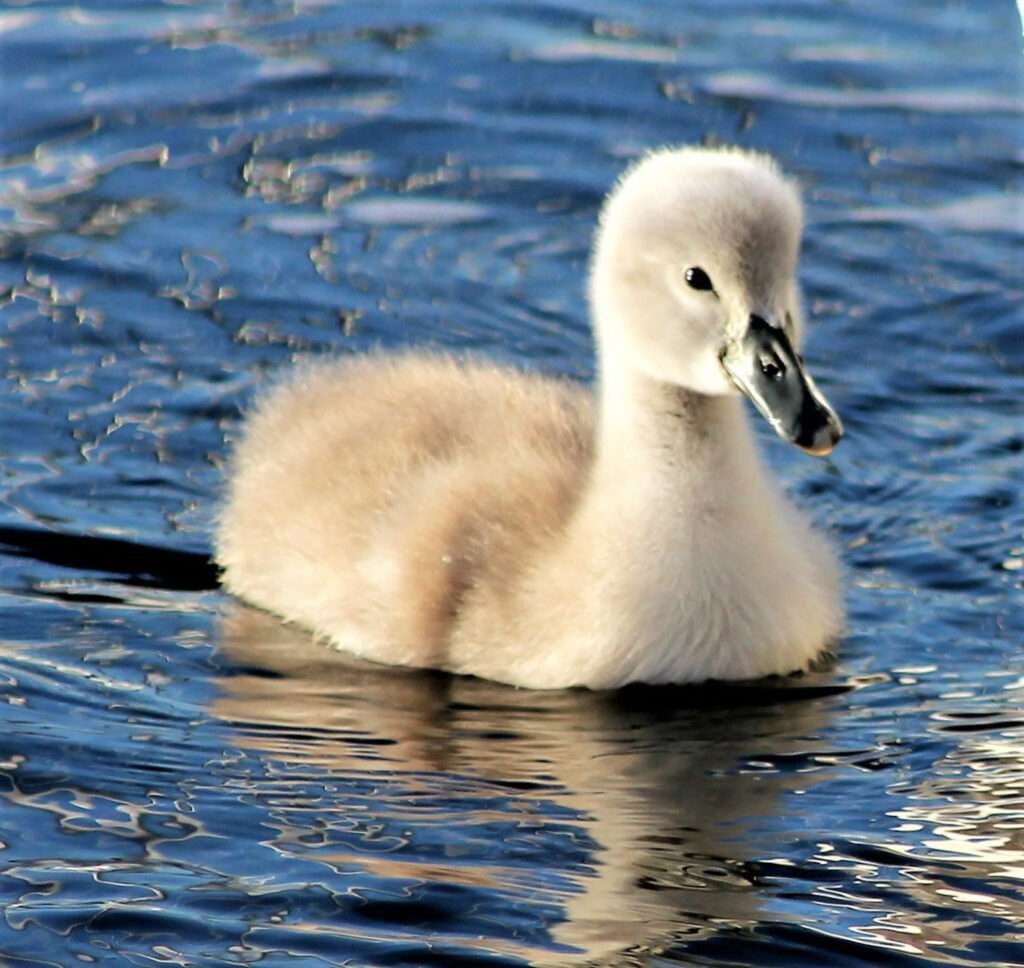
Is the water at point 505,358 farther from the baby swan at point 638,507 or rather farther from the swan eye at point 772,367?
the swan eye at point 772,367

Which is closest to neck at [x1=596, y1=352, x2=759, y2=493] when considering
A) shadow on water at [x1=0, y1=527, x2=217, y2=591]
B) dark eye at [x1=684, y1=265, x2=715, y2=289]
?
dark eye at [x1=684, y1=265, x2=715, y2=289]

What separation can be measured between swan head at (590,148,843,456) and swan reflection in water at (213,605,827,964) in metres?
0.67

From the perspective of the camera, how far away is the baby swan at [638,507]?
19.7 feet

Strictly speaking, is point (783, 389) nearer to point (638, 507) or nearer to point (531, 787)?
point (638, 507)

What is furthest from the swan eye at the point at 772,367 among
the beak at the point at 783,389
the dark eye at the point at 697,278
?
the dark eye at the point at 697,278

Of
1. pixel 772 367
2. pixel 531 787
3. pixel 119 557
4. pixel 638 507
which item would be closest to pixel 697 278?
pixel 772 367

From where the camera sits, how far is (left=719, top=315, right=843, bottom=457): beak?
19.0ft

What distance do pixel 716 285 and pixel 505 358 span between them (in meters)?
2.11

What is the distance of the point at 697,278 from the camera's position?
6062 millimetres

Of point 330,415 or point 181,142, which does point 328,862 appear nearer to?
point 330,415

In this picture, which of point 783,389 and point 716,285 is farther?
point 716,285

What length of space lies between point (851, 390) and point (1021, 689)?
1.87 meters

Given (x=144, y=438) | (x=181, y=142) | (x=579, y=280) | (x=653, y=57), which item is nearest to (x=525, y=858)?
(x=144, y=438)

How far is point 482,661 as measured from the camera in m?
6.26
